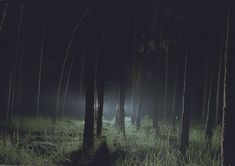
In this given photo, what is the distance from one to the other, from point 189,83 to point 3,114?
14.2 meters

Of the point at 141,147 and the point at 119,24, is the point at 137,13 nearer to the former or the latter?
the point at 119,24

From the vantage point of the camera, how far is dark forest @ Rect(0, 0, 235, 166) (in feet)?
31.6

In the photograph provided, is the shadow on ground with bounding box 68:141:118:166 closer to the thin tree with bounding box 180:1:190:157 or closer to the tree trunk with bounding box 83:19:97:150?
the tree trunk with bounding box 83:19:97:150

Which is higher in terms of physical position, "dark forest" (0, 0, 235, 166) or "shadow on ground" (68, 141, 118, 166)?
"dark forest" (0, 0, 235, 166)

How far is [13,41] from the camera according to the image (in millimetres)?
22234

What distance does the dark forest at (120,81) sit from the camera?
962 centimetres

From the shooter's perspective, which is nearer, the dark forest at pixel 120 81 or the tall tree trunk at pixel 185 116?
the dark forest at pixel 120 81

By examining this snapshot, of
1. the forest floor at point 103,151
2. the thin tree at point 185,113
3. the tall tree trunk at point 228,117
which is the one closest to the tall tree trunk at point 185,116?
the thin tree at point 185,113

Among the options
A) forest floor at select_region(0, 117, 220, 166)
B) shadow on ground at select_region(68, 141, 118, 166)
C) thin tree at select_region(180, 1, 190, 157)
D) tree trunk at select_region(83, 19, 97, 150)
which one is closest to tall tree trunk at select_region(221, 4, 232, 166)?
forest floor at select_region(0, 117, 220, 166)

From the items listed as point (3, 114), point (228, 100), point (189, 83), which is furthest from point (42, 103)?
point (228, 100)

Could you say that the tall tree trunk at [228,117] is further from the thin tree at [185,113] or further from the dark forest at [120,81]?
the thin tree at [185,113]

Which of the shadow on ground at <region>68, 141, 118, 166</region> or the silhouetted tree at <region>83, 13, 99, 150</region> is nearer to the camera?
the shadow on ground at <region>68, 141, 118, 166</region>

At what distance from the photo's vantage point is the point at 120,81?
14.9m

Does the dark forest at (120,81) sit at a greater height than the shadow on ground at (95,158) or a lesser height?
greater
